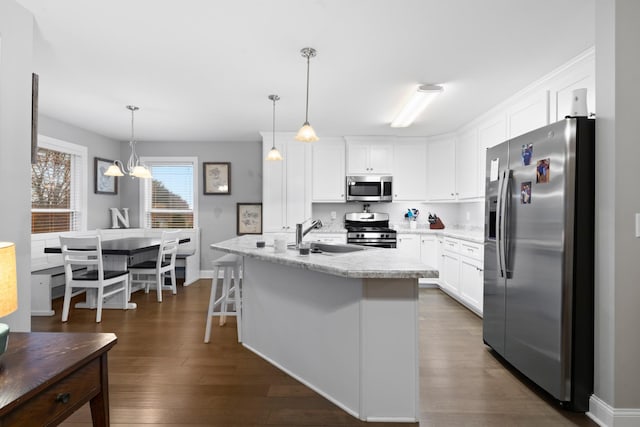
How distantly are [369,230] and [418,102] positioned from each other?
2237 mm

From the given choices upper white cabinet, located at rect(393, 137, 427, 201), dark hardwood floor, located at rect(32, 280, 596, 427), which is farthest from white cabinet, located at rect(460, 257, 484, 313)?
upper white cabinet, located at rect(393, 137, 427, 201)

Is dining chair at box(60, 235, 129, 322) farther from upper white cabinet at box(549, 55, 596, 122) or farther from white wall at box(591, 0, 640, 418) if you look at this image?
upper white cabinet at box(549, 55, 596, 122)

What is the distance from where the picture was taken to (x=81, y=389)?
118cm

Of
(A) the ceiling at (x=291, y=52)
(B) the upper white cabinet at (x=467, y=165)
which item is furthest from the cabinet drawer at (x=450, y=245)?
(A) the ceiling at (x=291, y=52)

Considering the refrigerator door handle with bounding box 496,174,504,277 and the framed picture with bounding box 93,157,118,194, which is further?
the framed picture with bounding box 93,157,118,194

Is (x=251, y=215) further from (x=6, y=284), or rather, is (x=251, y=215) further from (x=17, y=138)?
(x=6, y=284)

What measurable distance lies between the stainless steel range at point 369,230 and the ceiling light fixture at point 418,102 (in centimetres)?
168

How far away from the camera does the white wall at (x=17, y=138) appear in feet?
6.91

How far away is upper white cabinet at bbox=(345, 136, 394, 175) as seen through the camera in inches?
224

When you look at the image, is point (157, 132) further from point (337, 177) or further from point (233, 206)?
point (337, 177)

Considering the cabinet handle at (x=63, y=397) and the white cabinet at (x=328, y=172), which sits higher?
the white cabinet at (x=328, y=172)

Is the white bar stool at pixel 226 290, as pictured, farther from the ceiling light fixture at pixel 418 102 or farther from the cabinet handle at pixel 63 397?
the ceiling light fixture at pixel 418 102

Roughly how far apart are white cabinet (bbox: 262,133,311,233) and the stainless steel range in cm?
80

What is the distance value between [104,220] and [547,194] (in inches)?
244
